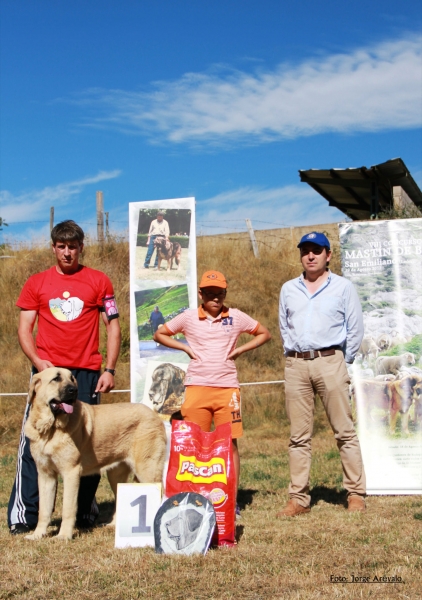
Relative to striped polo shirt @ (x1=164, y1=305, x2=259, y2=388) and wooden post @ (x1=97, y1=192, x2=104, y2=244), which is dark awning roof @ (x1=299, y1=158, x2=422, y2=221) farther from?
wooden post @ (x1=97, y1=192, x2=104, y2=244)

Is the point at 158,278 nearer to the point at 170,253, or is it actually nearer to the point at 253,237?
the point at 170,253

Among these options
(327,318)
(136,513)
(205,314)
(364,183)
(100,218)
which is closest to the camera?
(136,513)

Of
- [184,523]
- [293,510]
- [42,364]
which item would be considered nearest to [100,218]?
[42,364]

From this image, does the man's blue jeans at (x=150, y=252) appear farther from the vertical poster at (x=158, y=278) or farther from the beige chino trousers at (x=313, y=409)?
the beige chino trousers at (x=313, y=409)

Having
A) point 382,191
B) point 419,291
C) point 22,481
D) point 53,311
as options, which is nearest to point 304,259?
point 419,291

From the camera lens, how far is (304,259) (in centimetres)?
483

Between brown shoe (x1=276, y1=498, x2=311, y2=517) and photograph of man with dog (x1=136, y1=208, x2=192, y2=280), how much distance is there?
2869mm

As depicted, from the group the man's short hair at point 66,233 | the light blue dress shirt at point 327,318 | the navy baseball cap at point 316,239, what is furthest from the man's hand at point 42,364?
the navy baseball cap at point 316,239

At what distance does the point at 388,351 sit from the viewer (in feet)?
18.2

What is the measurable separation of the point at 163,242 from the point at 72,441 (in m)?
3.09

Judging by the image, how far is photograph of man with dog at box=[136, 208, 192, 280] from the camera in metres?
6.85

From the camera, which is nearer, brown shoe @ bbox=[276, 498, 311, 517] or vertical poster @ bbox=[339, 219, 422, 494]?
brown shoe @ bbox=[276, 498, 311, 517]

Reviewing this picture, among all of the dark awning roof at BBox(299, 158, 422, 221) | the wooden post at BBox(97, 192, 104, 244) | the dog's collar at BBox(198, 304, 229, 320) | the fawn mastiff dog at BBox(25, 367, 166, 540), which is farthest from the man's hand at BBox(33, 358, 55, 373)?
the wooden post at BBox(97, 192, 104, 244)

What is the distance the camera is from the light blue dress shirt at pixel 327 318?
4.74 metres
